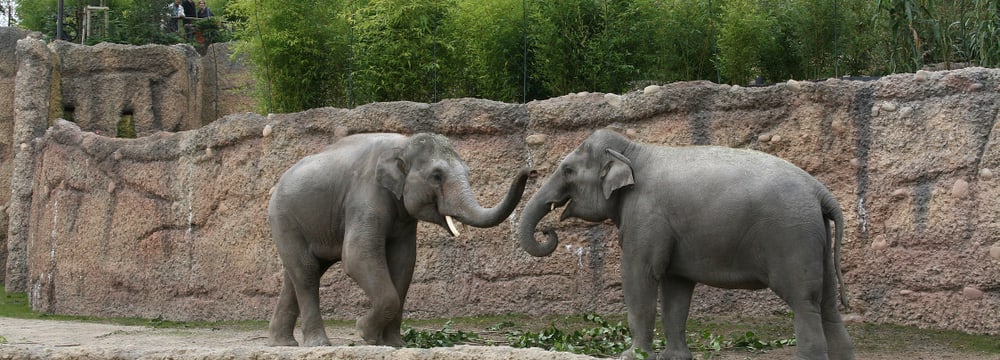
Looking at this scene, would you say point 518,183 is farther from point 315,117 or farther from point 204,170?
point 204,170

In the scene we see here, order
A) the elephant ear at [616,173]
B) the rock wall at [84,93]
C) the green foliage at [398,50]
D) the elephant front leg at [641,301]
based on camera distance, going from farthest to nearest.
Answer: the rock wall at [84,93]
the green foliage at [398,50]
the elephant ear at [616,173]
the elephant front leg at [641,301]

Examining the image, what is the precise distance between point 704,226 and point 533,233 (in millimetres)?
1079

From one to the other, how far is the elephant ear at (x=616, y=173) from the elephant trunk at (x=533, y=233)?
42 centimetres

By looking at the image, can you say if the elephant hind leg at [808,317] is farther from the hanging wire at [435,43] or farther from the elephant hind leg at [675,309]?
the hanging wire at [435,43]

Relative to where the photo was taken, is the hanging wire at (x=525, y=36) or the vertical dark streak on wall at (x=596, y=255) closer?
the vertical dark streak on wall at (x=596, y=255)

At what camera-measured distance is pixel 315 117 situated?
10.6 m

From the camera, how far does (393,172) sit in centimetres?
739

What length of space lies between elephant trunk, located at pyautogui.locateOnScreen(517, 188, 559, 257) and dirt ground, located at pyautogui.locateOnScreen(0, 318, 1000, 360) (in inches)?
45.6

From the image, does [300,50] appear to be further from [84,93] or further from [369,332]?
[369,332]

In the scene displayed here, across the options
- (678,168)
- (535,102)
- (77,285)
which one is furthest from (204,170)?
(678,168)

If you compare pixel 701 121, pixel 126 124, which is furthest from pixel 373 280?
pixel 126 124

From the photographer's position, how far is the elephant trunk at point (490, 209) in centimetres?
707

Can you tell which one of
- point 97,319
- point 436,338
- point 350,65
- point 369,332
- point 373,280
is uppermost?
point 350,65

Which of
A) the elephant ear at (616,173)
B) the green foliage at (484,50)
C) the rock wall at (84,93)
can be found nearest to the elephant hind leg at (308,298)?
the elephant ear at (616,173)
